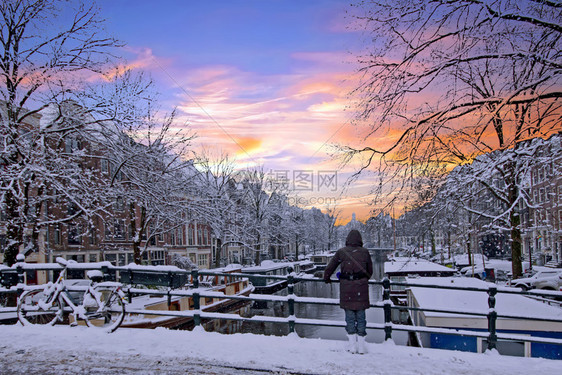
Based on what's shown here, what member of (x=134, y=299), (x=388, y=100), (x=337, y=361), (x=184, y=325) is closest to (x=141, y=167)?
(x=134, y=299)

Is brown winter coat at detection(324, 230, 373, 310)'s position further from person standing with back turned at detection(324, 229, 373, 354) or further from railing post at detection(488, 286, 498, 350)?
railing post at detection(488, 286, 498, 350)

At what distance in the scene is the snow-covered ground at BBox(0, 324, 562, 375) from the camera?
546 centimetres

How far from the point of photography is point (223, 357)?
596cm

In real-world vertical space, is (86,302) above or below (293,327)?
above

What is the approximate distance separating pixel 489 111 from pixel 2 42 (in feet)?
53.8

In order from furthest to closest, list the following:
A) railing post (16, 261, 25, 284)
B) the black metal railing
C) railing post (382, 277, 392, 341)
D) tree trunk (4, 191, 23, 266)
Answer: tree trunk (4, 191, 23, 266) → railing post (16, 261, 25, 284) → railing post (382, 277, 392, 341) → the black metal railing

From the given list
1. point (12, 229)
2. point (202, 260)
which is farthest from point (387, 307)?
point (202, 260)

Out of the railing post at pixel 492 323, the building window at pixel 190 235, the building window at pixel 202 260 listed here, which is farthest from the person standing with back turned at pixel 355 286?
the building window at pixel 202 260

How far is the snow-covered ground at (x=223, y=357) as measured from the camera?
215 inches

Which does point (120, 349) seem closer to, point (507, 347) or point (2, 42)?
point (507, 347)

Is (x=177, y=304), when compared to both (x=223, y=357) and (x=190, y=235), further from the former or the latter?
(x=190, y=235)

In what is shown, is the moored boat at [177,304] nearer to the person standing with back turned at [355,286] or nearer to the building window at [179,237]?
the person standing with back turned at [355,286]

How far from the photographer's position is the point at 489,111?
7.50m

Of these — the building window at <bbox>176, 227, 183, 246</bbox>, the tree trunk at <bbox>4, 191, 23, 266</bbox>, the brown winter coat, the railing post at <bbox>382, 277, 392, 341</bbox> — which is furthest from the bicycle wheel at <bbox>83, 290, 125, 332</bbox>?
the building window at <bbox>176, 227, 183, 246</bbox>
